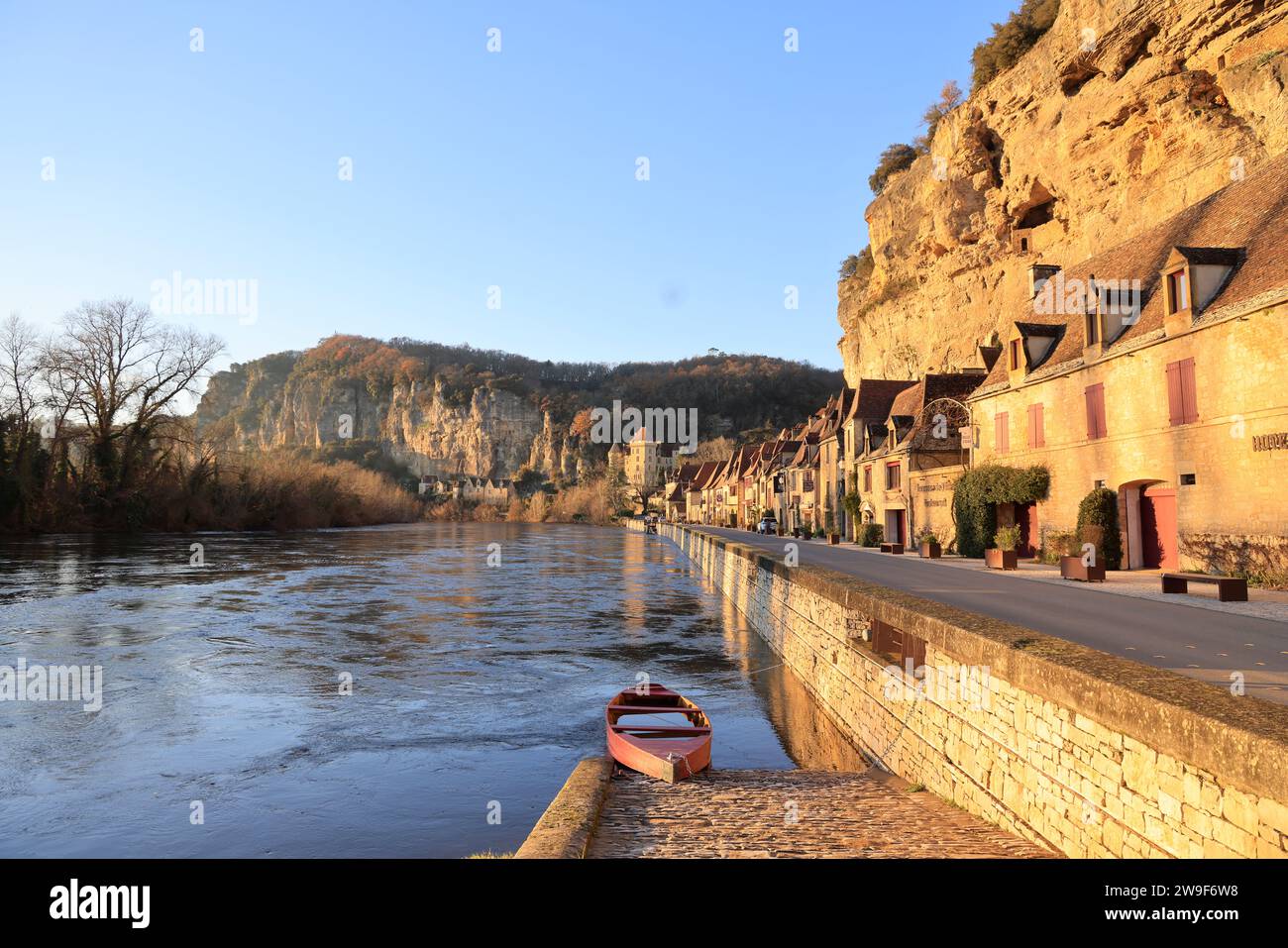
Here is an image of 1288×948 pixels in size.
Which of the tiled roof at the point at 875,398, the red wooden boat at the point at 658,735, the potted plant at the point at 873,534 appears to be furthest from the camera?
the tiled roof at the point at 875,398

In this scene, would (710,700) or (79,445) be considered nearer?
(710,700)

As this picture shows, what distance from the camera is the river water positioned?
9.03m

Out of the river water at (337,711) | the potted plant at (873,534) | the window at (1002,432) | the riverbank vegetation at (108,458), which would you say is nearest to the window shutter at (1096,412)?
the window at (1002,432)

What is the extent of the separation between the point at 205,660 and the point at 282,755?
807cm

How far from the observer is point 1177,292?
1880 cm

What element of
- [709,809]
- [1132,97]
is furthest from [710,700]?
[1132,97]

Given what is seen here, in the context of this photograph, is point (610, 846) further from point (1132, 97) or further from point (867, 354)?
point (867, 354)

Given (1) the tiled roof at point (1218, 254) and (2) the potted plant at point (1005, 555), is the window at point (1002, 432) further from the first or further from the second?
(2) the potted plant at point (1005, 555)

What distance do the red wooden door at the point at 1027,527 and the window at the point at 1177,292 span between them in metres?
8.43

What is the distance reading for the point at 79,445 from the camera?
203ft

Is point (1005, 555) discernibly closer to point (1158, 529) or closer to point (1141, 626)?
point (1158, 529)
